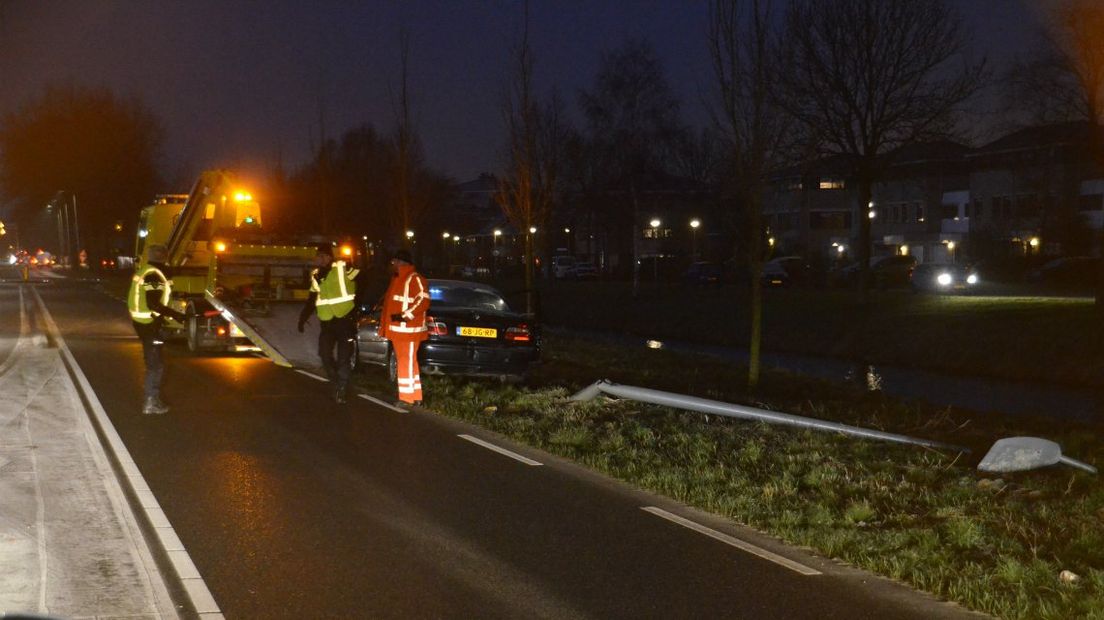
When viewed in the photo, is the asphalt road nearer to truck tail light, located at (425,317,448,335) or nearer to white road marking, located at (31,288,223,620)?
white road marking, located at (31,288,223,620)

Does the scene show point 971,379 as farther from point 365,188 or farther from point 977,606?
point 365,188

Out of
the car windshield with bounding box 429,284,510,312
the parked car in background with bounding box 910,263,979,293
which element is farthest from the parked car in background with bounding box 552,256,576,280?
the car windshield with bounding box 429,284,510,312

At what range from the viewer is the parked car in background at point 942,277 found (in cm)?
4369

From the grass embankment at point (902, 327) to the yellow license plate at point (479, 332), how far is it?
9.94 metres

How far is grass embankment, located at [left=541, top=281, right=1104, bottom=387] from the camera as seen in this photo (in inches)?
796

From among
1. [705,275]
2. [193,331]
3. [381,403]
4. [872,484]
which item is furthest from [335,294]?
[705,275]

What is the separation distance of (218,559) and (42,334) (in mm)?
20008

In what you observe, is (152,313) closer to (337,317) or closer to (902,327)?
(337,317)

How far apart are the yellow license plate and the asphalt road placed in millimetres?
2598

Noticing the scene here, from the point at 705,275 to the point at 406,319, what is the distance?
41270 mm

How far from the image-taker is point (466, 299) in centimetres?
1542

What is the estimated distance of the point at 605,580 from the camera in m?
6.20

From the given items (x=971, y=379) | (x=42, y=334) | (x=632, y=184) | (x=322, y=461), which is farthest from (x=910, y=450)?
(x=632, y=184)

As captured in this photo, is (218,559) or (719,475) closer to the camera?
(218,559)
